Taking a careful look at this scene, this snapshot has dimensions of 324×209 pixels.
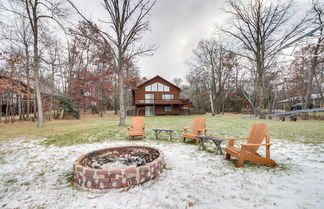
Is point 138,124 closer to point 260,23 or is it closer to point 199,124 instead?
point 199,124

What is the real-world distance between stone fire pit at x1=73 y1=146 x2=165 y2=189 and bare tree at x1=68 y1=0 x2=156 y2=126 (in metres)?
6.04

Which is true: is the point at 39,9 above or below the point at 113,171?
above

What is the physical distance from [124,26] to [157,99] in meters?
15.1

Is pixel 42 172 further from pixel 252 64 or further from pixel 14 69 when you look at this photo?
pixel 252 64

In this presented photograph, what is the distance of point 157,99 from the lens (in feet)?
79.2

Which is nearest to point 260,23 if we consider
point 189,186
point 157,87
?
point 157,87

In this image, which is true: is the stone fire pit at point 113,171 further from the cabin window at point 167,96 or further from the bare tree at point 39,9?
the cabin window at point 167,96

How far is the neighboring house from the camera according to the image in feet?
77.9

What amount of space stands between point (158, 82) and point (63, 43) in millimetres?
13855

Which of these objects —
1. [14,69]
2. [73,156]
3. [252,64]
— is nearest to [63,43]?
[14,69]

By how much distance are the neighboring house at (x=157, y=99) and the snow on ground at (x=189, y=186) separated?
19.7 metres

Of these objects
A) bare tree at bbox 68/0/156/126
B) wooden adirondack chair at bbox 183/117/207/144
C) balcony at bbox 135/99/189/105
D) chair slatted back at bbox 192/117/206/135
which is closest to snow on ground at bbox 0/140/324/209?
wooden adirondack chair at bbox 183/117/207/144

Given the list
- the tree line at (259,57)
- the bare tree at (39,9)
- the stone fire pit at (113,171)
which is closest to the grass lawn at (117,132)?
the stone fire pit at (113,171)

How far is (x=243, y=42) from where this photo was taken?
50.2ft
